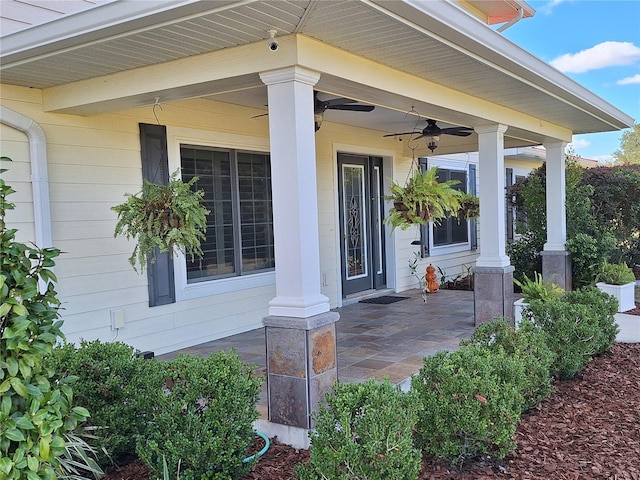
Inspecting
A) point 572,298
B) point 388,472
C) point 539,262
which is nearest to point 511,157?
point 539,262

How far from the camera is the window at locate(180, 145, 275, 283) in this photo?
559 centimetres

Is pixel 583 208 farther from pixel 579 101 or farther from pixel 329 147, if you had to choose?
pixel 329 147

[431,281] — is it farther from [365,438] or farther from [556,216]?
[365,438]

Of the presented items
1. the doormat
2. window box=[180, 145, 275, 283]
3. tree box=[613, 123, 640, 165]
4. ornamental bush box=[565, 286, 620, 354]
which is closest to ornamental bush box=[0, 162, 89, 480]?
window box=[180, 145, 275, 283]

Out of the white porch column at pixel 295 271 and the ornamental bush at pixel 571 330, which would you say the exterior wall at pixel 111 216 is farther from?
the white porch column at pixel 295 271

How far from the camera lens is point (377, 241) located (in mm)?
8641

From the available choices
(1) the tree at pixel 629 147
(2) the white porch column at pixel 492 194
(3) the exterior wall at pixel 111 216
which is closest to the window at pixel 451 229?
(2) the white porch column at pixel 492 194

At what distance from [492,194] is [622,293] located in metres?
2.47

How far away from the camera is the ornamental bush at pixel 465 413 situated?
9.54 ft

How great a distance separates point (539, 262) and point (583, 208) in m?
1.38

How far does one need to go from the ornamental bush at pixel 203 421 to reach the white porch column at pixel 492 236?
→ 12.2 feet

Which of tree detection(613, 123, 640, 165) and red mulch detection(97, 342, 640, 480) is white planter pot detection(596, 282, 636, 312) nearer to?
red mulch detection(97, 342, 640, 480)

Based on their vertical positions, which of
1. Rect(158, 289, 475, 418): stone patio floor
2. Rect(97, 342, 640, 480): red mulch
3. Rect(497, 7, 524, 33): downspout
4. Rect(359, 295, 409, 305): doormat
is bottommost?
Rect(97, 342, 640, 480): red mulch

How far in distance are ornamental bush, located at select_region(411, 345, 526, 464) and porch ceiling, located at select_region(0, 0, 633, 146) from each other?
80.5 inches
